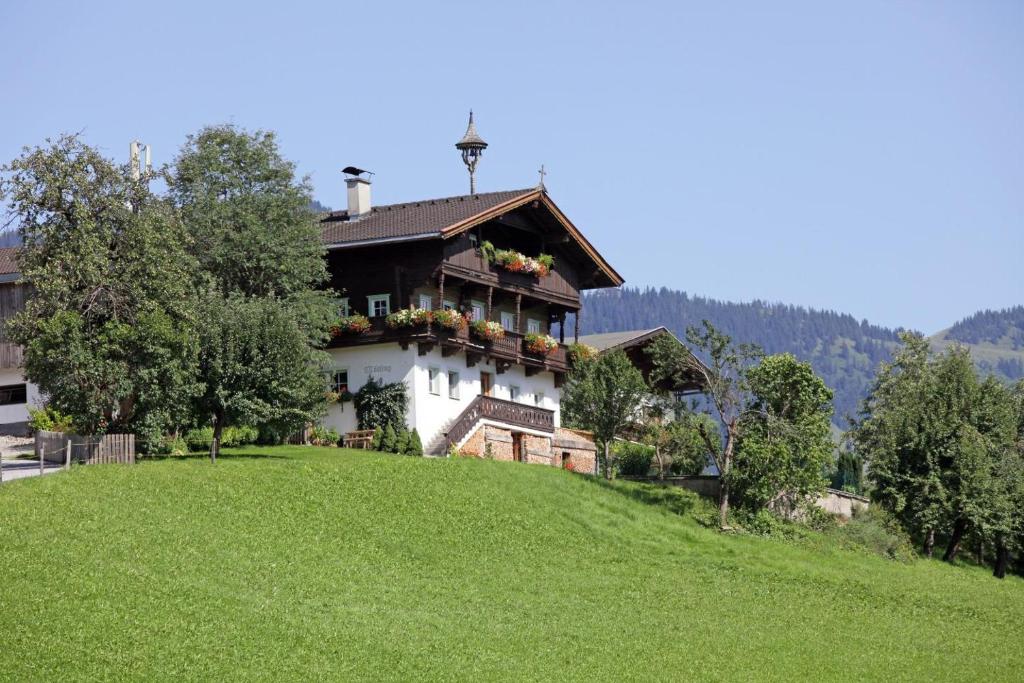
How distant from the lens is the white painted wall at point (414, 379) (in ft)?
186

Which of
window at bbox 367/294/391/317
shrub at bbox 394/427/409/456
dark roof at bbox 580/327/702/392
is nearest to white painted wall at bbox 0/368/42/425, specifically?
window at bbox 367/294/391/317

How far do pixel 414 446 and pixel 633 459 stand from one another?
993 cm

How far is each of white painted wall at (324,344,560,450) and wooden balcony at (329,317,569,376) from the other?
0.38m

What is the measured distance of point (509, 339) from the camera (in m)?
61.1

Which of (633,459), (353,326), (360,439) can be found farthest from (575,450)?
(353,326)

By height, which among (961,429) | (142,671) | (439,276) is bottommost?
(142,671)

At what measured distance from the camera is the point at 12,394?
61281 millimetres

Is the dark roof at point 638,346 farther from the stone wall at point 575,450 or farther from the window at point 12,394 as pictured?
the window at point 12,394

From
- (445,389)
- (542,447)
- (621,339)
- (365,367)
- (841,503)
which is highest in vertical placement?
(621,339)

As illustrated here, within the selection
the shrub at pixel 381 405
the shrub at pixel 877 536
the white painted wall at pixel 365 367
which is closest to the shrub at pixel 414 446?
the shrub at pixel 381 405

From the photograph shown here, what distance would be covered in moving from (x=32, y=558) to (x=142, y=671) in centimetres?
664

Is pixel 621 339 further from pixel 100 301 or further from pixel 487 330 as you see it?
pixel 100 301

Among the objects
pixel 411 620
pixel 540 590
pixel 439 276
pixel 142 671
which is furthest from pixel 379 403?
pixel 142 671

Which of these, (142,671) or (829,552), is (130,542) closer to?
(142,671)
